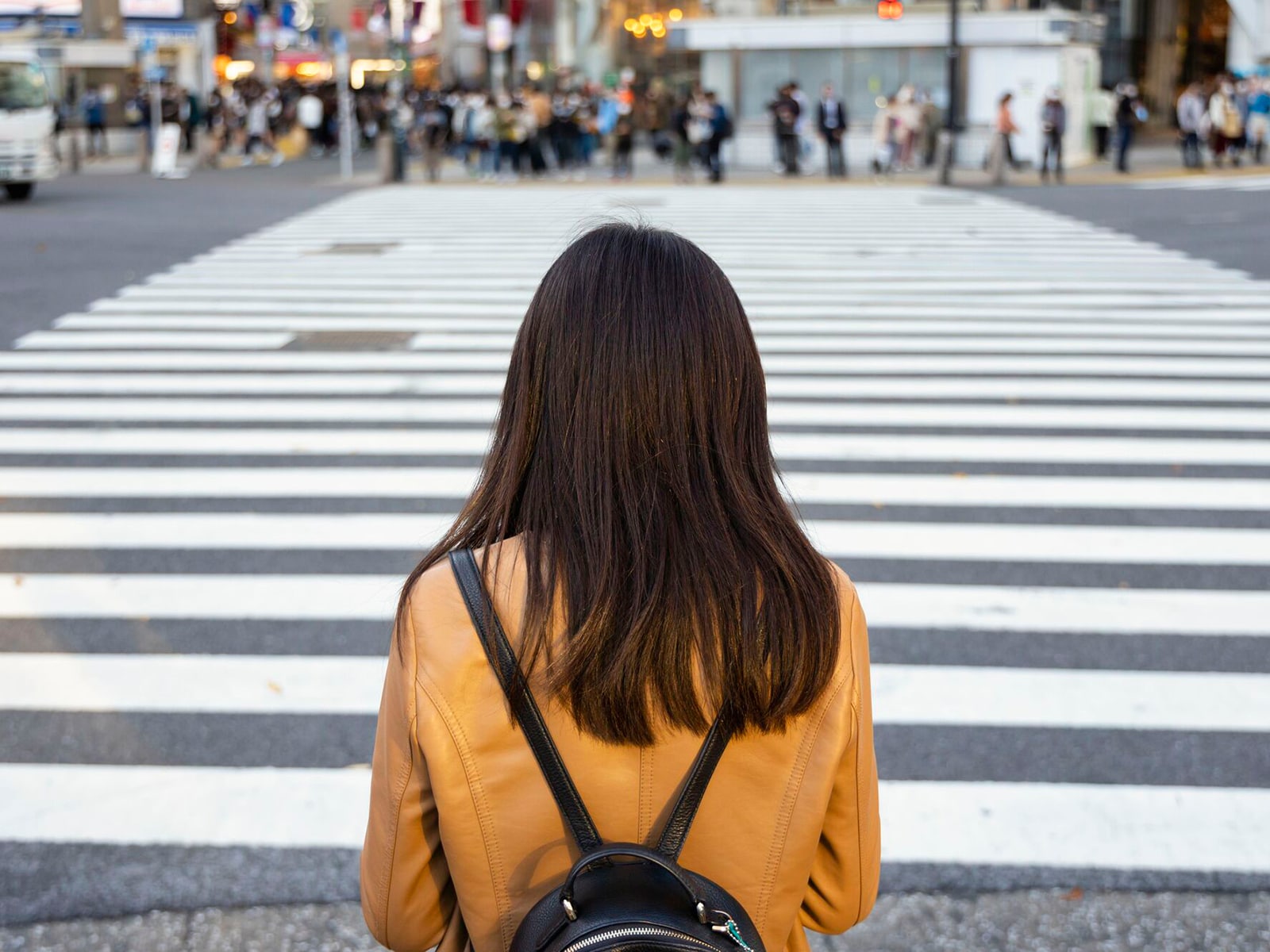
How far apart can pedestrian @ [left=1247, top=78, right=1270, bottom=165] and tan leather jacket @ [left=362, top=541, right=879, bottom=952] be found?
30530 mm

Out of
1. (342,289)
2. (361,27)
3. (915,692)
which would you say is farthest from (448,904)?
(361,27)

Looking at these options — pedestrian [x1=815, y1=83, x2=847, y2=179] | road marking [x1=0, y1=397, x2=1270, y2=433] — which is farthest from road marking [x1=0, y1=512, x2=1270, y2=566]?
pedestrian [x1=815, y1=83, x2=847, y2=179]

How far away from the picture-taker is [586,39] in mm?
57000

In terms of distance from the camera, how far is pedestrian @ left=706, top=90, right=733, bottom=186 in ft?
87.6

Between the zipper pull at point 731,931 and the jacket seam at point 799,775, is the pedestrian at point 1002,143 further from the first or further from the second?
the zipper pull at point 731,931

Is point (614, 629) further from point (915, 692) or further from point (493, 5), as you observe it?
point (493, 5)

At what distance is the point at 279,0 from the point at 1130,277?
61214 mm

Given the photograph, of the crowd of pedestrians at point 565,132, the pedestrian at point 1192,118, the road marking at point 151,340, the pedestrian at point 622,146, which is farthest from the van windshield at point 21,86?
the pedestrian at point 1192,118

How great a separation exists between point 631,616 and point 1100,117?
1259 inches

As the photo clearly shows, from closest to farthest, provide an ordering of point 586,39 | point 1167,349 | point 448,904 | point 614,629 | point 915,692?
point 614,629 → point 448,904 → point 915,692 → point 1167,349 → point 586,39

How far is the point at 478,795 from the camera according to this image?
172cm

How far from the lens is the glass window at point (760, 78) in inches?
1271

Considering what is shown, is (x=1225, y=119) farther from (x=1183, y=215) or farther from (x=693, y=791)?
(x=693, y=791)

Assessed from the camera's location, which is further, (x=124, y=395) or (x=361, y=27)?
(x=361, y=27)
